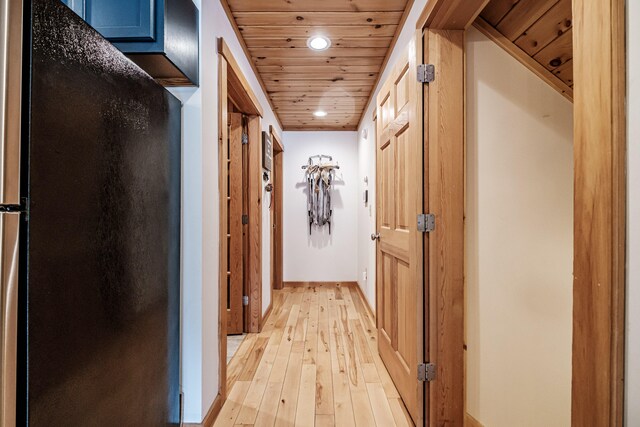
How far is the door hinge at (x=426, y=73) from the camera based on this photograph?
62.0 inches

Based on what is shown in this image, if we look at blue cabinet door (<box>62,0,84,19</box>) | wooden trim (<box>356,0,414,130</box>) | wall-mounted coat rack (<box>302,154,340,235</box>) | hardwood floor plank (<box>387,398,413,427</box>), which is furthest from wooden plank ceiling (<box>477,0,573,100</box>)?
wall-mounted coat rack (<box>302,154,340,235</box>)

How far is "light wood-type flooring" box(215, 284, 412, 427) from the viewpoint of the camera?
175cm

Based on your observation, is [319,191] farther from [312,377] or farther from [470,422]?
[470,422]

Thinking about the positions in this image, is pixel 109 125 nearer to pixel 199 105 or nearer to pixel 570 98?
pixel 199 105

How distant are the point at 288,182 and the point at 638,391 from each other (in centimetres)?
443

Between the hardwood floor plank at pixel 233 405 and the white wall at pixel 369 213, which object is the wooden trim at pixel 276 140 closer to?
the white wall at pixel 369 213

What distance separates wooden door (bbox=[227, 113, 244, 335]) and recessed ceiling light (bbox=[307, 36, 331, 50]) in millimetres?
927

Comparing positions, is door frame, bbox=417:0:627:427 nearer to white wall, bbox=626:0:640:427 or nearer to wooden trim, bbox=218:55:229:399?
white wall, bbox=626:0:640:427

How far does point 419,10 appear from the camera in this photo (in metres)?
1.73

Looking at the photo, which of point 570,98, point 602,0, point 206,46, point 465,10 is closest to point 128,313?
point 206,46

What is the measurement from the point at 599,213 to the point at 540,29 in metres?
1.24

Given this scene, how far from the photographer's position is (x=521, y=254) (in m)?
1.55

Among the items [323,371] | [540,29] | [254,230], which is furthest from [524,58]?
[254,230]

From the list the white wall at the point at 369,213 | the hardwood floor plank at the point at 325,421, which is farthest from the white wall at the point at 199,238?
the white wall at the point at 369,213
